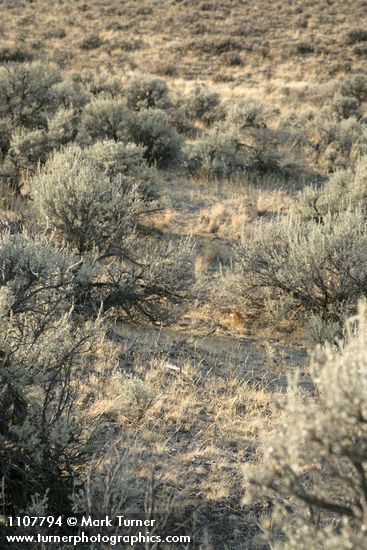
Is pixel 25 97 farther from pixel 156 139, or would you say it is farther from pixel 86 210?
pixel 86 210

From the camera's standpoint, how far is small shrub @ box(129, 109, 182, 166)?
12.2 metres

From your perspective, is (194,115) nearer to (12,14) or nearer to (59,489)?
(59,489)

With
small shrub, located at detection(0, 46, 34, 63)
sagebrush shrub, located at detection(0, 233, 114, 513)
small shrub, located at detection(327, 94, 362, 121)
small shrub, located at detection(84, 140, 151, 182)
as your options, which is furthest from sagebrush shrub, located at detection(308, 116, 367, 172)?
small shrub, located at detection(0, 46, 34, 63)

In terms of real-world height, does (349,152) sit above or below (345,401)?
above

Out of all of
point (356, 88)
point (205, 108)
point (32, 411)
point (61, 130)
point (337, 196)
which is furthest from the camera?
point (356, 88)

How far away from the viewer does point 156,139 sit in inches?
488

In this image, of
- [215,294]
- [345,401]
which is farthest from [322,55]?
[345,401]

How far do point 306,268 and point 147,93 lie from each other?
1211 centimetres

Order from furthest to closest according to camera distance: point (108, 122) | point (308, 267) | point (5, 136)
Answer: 1. point (108, 122)
2. point (5, 136)
3. point (308, 267)

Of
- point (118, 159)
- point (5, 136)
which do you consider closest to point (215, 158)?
point (118, 159)

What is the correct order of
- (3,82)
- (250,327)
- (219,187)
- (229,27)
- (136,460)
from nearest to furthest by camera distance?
Result: (136,460) → (250,327) → (219,187) → (3,82) → (229,27)

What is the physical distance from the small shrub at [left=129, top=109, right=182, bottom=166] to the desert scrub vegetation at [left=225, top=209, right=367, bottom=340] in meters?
5.86

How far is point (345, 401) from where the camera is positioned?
1995 mm

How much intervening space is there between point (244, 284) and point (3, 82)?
8731 millimetres
